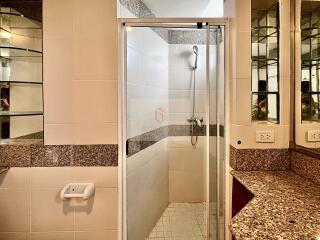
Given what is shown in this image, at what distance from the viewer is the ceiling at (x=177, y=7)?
2383 millimetres

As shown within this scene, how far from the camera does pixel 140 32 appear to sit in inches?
76.8

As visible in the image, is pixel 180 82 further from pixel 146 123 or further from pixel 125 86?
pixel 125 86

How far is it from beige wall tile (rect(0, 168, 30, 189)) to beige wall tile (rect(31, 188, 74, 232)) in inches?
4.2

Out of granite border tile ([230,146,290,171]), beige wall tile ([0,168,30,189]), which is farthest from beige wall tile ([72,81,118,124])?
granite border tile ([230,146,290,171])

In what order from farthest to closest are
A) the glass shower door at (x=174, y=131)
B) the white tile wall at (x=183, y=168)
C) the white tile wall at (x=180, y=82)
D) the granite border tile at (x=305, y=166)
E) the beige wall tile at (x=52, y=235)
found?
the white tile wall at (x=180, y=82), the white tile wall at (x=183, y=168), the glass shower door at (x=174, y=131), the beige wall tile at (x=52, y=235), the granite border tile at (x=305, y=166)

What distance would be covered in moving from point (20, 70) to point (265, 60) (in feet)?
5.85

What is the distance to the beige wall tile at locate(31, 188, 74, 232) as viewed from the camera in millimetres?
1799

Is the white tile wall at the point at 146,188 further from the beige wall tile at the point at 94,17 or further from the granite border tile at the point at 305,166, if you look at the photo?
the granite border tile at the point at 305,166

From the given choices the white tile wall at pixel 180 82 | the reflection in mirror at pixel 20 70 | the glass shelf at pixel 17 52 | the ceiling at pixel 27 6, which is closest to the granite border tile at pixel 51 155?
the reflection in mirror at pixel 20 70

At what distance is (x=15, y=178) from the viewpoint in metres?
1.79

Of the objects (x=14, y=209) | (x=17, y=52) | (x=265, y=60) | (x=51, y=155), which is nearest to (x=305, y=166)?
(x=265, y=60)

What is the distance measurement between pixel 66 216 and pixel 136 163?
637mm

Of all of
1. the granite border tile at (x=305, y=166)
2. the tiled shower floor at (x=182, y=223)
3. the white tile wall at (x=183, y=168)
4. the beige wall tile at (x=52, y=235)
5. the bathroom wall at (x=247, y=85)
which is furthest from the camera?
the white tile wall at (x=183, y=168)

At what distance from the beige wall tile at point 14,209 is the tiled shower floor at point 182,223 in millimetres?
1024
